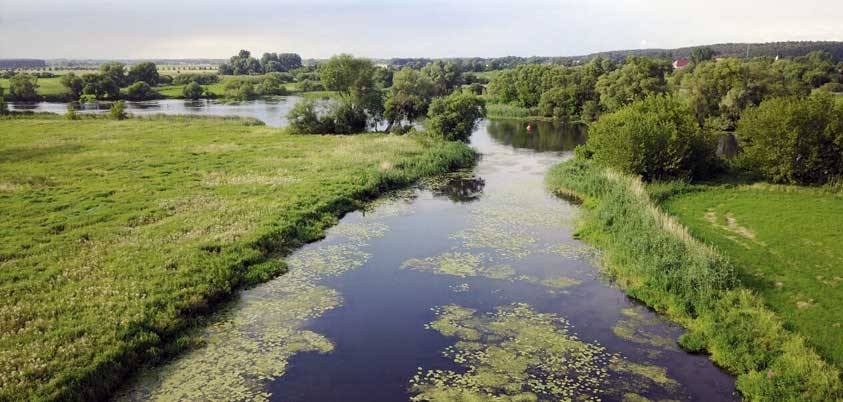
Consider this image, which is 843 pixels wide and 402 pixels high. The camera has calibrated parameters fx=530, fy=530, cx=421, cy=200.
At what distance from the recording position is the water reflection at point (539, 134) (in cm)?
5612

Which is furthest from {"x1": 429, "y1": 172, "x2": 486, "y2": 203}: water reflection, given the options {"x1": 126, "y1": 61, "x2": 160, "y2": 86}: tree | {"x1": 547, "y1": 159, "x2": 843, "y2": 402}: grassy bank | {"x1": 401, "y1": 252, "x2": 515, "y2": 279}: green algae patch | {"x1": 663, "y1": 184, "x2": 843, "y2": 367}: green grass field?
{"x1": 126, "y1": 61, "x2": 160, "y2": 86}: tree

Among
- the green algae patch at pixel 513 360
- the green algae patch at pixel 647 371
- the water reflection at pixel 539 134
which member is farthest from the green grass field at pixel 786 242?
the water reflection at pixel 539 134

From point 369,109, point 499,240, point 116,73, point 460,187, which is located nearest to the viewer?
point 499,240

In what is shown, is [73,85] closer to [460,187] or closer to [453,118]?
[453,118]

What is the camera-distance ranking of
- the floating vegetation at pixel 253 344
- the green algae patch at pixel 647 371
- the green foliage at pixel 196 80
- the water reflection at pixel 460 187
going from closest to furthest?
the floating vegetation at pixel 253 344
the green algae patch at pixel 647 371
the water reflection at pixel 460 187
the green foliage at pixel 196 80

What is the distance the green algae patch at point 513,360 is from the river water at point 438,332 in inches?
1.8

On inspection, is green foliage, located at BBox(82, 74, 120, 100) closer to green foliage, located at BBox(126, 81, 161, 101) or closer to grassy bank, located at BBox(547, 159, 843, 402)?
green foliage, located at BBox(126, 81, 161, 101)

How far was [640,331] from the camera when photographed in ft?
53.3

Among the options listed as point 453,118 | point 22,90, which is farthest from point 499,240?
point 22,90

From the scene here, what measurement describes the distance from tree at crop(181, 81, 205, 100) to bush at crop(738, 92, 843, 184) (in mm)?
103131

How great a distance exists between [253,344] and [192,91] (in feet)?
349

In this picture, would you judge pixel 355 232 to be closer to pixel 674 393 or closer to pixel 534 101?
pixel 674 393

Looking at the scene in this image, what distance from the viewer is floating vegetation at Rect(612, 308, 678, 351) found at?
15500 mm

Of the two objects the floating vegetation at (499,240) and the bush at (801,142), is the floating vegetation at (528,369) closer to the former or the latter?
the floating vegetation at (499,240)
